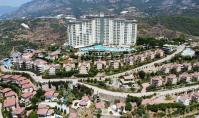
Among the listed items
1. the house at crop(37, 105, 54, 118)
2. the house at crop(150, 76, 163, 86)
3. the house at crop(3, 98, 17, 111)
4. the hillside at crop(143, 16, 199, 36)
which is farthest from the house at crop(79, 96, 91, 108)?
the hillside at crop(143, 16, 199, 36)

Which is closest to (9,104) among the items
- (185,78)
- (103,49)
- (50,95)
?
(50,95)

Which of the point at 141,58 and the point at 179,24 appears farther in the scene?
the point at 179,24

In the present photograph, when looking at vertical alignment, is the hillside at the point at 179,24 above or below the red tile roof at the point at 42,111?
below

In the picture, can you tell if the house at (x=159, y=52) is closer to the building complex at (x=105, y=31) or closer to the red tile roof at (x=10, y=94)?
the building complex at (x=105, y=31)

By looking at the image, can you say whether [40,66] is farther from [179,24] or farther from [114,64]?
[179,24]

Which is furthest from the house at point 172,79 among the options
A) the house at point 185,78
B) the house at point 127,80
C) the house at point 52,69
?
the house at point 52,69

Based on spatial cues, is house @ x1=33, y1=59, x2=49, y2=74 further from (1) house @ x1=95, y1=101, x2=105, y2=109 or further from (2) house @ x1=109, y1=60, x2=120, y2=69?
(1) house @ x1=95, y1=101, x2=105, y2=109

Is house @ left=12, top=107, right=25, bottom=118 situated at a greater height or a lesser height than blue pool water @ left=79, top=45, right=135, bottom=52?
lesser

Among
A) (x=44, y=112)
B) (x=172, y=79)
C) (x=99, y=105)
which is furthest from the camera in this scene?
(x=172, y=79)

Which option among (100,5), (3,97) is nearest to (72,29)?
(3,97)

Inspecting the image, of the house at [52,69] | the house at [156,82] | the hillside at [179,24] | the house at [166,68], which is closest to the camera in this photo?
the house at [156,82]
